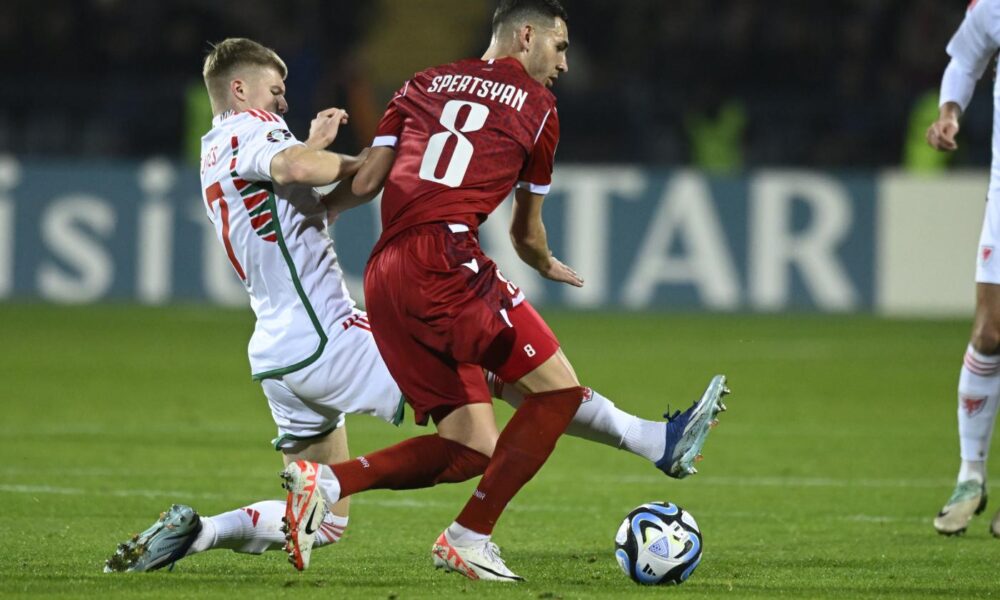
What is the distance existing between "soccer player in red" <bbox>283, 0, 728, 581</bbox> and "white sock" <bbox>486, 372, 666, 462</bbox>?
0.09 m

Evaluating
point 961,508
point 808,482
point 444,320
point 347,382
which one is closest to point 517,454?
point 444,320

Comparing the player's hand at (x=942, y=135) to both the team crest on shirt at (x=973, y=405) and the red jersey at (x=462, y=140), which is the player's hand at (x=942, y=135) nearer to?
the team crest on shirt at (x=973, y=405)

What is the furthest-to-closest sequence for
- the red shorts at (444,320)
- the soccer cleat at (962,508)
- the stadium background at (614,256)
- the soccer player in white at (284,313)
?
the stadium background at (614,256) < the soccer cleat at (962,508) < the soccer player in white at (284,313) < the red shorts at (444,320)

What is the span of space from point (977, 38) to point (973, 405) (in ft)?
4.72

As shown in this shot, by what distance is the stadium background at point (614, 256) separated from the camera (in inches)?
300

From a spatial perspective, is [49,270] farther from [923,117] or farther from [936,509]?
[936,509]

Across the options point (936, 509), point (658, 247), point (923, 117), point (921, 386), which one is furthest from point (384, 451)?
Result: point (923, 117)

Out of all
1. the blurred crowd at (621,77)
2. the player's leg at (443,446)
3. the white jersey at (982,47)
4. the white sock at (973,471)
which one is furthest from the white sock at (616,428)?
the blurred crowd at (621,77)

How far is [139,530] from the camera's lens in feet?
20.5

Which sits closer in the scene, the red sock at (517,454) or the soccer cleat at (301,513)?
the soccer cleat at (301,513)

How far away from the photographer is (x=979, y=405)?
6629 millimetres

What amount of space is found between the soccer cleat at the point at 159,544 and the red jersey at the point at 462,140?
1.02m

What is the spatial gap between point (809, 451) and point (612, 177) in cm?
796

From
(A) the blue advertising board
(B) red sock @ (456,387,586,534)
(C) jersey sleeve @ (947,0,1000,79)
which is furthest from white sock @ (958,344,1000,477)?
(A) the blue advertising board
